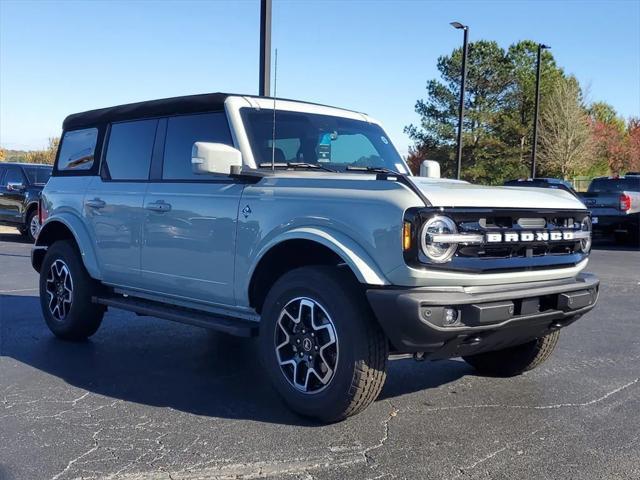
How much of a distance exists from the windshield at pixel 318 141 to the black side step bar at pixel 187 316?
1.14 meters

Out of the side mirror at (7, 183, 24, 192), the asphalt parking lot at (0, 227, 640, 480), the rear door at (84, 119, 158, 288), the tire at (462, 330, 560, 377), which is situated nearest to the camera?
the asphalt parking lot at (0, 227, 640, 480)

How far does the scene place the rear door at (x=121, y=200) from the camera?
18.2 ft

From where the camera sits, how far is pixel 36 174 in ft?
55.0

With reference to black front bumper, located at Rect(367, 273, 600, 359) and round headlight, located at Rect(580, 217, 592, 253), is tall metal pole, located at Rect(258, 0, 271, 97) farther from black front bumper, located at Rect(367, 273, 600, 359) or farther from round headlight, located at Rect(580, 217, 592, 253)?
black front bumper, located at Rect(367, 273, 600, 359)

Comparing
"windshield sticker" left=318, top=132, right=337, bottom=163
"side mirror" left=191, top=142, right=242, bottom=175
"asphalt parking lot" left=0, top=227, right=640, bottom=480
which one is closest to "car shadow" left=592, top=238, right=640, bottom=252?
"asphalt parking lot" left=0, top=227, right=640, bottom=480

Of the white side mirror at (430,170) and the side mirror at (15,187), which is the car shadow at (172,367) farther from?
the side mirror at (15,187)

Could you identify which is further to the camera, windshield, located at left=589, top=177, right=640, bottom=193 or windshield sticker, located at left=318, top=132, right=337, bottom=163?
windshield, located at left=589, top=177, right=640, bottom=193

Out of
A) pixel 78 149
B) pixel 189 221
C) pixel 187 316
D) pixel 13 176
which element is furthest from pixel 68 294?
pixel 13 176

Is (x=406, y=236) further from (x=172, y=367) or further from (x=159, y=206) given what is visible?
(x=172, y=367)

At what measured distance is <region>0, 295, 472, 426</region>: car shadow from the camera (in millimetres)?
4555

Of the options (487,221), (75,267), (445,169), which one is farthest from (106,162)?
(445,169)

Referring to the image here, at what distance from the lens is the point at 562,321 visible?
14.2ft

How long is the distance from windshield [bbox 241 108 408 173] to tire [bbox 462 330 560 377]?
168cm

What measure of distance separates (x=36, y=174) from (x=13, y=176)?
22.3 inches
